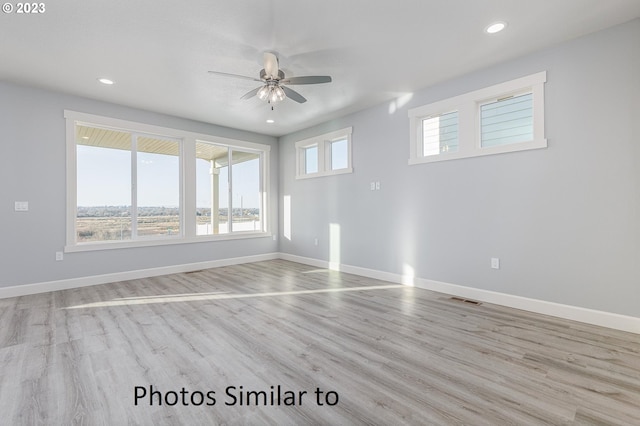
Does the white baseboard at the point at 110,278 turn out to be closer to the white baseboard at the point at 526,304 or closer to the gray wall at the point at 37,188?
the gray wall at the point at 37,188

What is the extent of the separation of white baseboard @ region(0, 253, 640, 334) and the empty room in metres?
0.02

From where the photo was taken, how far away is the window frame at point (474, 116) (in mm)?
3219

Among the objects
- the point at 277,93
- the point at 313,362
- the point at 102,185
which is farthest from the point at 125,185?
the point at 313,362

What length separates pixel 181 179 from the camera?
5.61m

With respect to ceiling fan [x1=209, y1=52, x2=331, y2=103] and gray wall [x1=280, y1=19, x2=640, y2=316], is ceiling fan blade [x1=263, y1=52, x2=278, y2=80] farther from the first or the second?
gray wall [x1=280, y1=19, x2=640, y2=316]

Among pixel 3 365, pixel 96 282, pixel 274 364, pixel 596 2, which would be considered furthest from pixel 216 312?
pixel 596 2

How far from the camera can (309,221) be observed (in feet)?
20.4

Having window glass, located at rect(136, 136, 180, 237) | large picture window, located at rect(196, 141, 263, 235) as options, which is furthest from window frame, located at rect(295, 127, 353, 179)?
window glass, located at rect(136, 136, 180, 237)

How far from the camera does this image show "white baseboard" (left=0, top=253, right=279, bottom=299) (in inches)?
157

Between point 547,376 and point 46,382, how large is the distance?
344 cm

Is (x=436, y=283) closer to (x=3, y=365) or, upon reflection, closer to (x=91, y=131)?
(x=3, y=365)

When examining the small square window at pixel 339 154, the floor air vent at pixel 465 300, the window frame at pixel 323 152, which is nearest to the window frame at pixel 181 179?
the window frame at pixel 323 152

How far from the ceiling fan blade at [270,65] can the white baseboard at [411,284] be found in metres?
3.35

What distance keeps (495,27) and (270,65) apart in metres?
2.28
